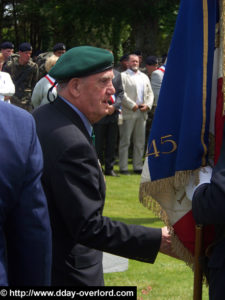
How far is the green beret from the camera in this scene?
307 centimetres

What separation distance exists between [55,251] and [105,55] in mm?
994

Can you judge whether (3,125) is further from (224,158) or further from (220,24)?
(220,24)

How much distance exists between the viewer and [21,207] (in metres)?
2.10

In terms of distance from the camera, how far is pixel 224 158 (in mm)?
2941

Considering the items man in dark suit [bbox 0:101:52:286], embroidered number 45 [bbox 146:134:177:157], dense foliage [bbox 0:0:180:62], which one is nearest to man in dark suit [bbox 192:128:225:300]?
embroidered number 45 [bbox 146:134:177:157]

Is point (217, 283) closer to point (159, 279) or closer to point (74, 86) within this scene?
point (74, 86)

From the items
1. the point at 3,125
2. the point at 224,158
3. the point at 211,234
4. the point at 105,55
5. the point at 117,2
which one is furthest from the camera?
the point at 117,2

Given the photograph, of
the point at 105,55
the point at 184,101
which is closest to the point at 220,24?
the point at 184,101

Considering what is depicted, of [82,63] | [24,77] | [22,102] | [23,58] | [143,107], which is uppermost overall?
[82,63]

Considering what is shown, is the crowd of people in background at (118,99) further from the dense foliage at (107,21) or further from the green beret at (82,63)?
the dense foliage at (107,21)

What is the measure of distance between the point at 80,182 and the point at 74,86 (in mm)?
519

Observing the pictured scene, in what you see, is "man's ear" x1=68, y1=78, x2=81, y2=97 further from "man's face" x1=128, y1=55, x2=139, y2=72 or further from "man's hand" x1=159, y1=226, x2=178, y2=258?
"man's face" x1=128, y1=55, x2=139, y2=72

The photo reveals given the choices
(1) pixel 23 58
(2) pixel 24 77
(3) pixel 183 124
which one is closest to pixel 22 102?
(2) pixel 24 77

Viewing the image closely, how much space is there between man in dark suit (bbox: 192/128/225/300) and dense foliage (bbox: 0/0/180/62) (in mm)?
18186
